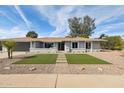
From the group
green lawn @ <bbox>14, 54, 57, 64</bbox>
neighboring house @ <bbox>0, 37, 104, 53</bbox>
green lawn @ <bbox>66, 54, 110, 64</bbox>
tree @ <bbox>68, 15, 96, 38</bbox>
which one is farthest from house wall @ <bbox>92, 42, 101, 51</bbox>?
green lawn @ <bbox>14, 54, 57, 64</bbox>

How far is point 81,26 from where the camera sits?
184ft

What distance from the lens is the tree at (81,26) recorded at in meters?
54.8

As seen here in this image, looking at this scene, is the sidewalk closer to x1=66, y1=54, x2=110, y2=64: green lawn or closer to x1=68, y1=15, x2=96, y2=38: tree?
x1=66, y1=54, x2=110, y2=64: green lawn

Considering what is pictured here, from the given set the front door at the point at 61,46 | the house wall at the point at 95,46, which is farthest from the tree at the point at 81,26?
the house wall at the point at 95,46

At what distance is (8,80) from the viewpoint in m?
8.21

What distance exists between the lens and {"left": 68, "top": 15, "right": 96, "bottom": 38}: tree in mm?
54781

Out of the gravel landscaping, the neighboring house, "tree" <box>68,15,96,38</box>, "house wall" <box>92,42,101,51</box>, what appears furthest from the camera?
"tree" <box>68,15,96,38</box>

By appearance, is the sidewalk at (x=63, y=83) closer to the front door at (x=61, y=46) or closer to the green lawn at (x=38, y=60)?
the green lawn at (x=38, y=60)

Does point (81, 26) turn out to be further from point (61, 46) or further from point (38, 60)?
point (38, 60)

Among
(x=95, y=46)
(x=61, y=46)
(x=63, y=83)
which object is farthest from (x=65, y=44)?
(x=63, y=83)

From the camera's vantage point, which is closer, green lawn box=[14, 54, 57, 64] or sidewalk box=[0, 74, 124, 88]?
sidewalk box=[0, 74, 124, 88]

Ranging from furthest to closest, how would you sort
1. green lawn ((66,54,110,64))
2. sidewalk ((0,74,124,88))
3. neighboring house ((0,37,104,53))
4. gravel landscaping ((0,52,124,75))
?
neighboring house ((0,37,104,53)) → green lawn ((66,54,110,64)) → gravel landscaping ((0,52,124,75)) → sidewalk ((0,74,124,88))
